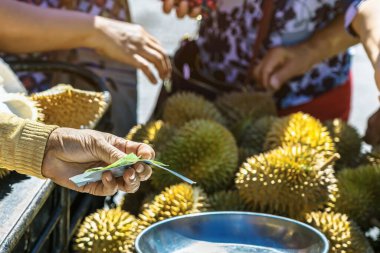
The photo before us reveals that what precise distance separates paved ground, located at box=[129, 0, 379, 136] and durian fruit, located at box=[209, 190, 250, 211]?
6.70 ft

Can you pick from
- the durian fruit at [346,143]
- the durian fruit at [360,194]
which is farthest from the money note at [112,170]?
the durian fruit at [346,143]

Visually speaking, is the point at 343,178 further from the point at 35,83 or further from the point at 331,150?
the point at 35,83

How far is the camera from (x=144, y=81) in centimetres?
421

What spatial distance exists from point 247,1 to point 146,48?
42 centimetres

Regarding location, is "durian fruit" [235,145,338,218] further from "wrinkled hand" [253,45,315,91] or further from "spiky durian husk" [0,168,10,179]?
"wrinkled hand" [253,45,315,91]

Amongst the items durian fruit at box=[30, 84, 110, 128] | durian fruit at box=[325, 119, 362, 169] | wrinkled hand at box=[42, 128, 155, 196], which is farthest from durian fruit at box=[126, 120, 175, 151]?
wrinkled hand at box=[42, 128, 155, 196]

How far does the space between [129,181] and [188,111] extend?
91 cm

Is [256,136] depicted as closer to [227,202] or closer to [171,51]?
[227,202]

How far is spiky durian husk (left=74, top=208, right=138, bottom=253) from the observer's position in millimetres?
1559

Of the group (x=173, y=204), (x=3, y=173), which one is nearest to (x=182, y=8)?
(x=173, y=204)

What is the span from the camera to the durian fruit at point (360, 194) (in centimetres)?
168

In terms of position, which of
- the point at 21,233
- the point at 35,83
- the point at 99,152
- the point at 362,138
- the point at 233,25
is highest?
the point at 233,25

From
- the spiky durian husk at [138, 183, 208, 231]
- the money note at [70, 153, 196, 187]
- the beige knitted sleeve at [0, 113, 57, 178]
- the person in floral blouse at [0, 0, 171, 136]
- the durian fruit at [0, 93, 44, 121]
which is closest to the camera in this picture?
the money note at [70, 153, 196, 187]

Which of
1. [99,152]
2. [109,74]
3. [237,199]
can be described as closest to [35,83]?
[109,74]
